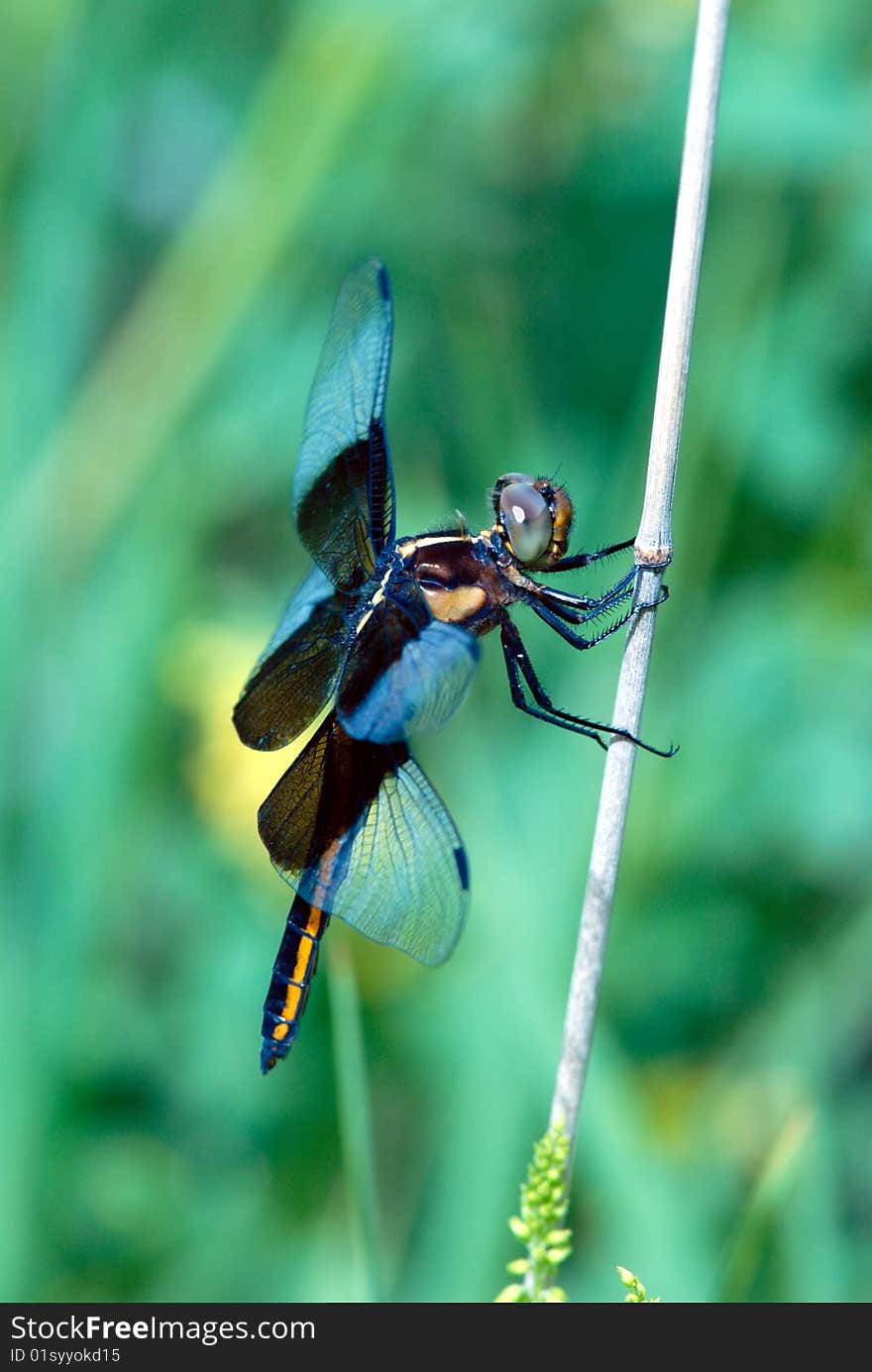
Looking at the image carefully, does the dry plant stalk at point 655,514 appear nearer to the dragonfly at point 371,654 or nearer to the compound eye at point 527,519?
the dragonfly at point 371,654

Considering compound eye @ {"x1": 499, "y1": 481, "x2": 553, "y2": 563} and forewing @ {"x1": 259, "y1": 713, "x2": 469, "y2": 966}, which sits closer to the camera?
forewing @ {"x1": 259, "y1": 713, "x2": 469, "y2": 966}

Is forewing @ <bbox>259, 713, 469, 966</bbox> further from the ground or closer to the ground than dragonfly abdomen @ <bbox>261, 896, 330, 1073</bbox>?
further from the ground

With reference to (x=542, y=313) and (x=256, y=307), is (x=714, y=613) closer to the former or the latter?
(x=542, y=313)

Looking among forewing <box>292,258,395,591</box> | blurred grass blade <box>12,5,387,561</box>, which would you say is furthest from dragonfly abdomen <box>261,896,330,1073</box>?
blurred grass blade <box>12,5,387,561</box>

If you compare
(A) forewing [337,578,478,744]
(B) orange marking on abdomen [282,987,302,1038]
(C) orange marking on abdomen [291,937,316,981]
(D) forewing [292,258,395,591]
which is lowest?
(B) orange marking on abdomen [282,987,302,1038]

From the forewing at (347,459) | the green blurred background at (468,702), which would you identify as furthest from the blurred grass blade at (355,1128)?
the green blurred background at (468,702)

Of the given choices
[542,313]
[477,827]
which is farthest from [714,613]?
[542,313]

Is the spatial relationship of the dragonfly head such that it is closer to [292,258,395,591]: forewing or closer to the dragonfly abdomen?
[292,258,395,591]: forewing

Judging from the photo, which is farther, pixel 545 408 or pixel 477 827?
pixel 545 408
